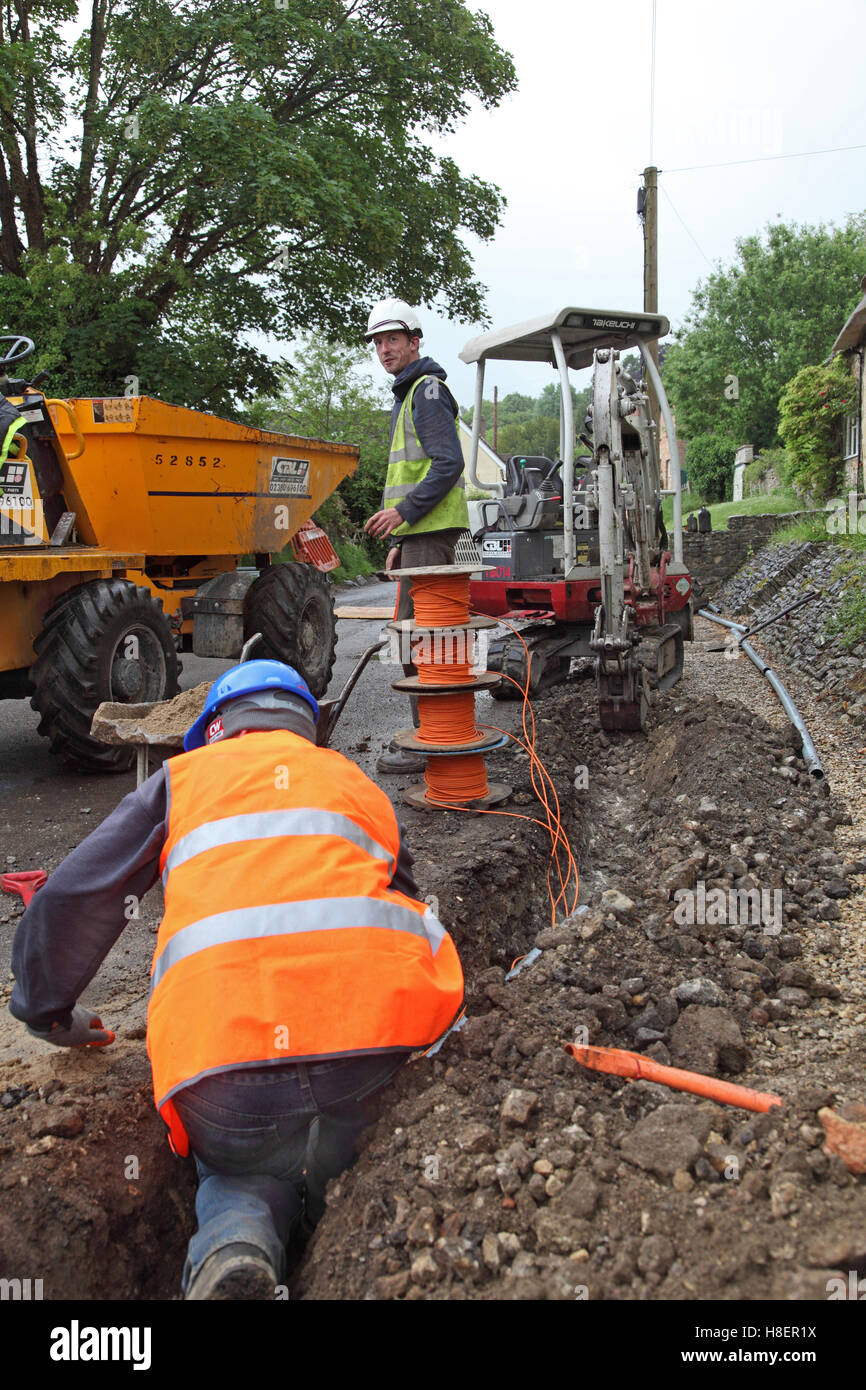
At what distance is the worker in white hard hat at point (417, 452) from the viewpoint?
4918 millimetres

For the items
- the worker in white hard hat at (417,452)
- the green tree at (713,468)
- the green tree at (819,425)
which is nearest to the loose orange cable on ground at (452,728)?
the worker in white hard hat at (417,452)

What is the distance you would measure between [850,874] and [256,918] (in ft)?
9.78

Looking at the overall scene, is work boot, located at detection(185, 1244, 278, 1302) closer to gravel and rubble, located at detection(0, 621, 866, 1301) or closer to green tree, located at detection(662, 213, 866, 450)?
gravel and rubble, located at detection(0, 621, 866, 1301)

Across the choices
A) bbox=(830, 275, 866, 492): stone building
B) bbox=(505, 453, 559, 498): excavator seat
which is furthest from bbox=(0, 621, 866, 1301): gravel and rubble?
bbox=(830, 275, 866, 492): stone building

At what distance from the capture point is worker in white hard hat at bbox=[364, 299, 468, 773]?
4918 mm

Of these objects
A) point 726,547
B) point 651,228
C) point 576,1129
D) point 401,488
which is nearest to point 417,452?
point 401,488

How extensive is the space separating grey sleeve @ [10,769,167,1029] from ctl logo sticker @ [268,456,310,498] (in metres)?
6.19

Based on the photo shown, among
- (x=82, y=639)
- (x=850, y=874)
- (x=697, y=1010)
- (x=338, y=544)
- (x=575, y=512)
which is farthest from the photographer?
(x=338, y=544)

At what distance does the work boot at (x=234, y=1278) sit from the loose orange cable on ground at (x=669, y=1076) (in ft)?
3.08

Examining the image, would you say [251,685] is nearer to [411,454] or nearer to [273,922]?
[273,922]

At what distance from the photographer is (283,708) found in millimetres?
2588

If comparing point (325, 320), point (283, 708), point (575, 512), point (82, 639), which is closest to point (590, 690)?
point (575, 512)

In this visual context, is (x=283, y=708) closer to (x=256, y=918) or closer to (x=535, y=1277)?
(x=256, y=918)

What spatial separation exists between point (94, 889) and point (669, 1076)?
56.7 inches
